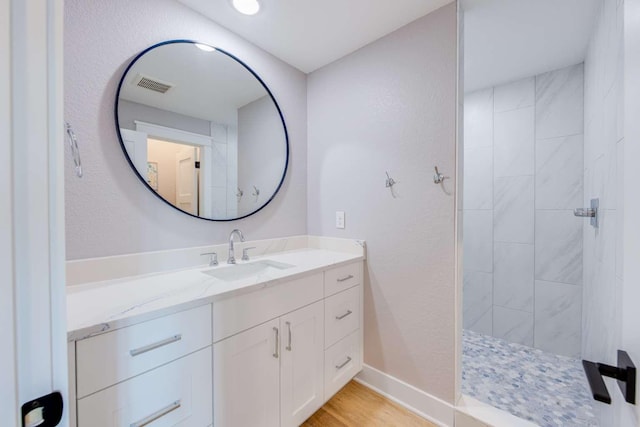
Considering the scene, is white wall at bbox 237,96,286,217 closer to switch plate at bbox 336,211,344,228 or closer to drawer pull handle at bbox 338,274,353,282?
switch plate at bbox 336,211,344,228

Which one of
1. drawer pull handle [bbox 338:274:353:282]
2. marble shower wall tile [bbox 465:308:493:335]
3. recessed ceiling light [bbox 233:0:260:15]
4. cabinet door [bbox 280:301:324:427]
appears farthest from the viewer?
marble shower wall tile [bbox 465:308:493:335]

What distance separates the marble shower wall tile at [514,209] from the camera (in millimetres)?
2184

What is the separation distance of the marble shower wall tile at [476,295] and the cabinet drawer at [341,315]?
A: 1355mm

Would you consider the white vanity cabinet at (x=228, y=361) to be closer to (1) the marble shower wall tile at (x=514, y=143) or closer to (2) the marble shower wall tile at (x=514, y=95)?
(1) the marble shower wall tile at (x=514, y=143)

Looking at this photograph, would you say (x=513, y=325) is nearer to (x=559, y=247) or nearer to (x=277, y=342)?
(x=559, y=247)

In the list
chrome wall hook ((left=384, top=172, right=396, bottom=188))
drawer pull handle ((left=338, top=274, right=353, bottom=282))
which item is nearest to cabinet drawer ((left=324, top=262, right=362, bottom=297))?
drawer pull handle ((left=338, top=274, right=353, bottom=282))

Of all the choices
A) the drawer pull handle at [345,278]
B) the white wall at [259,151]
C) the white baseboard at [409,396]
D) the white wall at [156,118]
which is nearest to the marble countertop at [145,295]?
the drawer pull handle at [345,278]

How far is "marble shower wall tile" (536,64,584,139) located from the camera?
198 cm

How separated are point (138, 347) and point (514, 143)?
9.32 feet

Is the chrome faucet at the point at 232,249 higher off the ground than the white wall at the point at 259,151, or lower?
lower

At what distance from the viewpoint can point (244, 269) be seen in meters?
1.55

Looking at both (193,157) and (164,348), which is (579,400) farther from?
(193,157)

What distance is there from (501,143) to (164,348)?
2774 millimetres

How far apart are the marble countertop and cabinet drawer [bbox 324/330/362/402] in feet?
1.72
